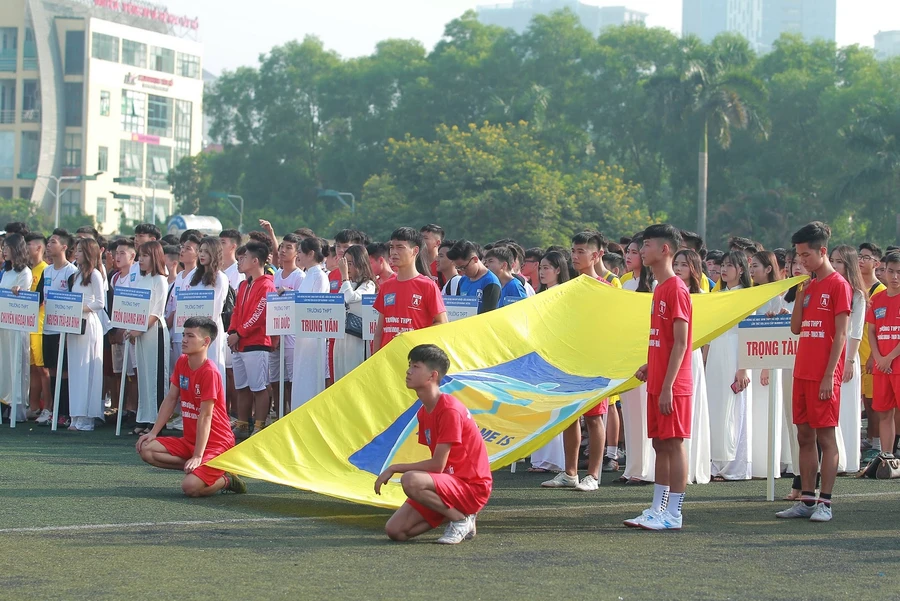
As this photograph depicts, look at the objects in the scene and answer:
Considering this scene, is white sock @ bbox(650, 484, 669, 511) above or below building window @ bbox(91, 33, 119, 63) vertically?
below

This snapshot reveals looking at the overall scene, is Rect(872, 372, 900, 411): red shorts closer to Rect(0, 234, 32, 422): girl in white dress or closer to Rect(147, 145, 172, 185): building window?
Rect(0, 234, 32, 422): girl in white dress

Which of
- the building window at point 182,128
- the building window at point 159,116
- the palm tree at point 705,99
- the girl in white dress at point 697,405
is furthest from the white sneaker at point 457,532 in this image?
the building window at point 182,128

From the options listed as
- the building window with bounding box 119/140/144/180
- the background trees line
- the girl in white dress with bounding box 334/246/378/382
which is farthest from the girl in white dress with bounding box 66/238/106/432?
the building window with bounding box 119/140/144/180

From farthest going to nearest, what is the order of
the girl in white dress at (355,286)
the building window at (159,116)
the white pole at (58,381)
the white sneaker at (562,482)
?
the building window at (159,116), the white pole at (58,381), the girl in white dress at (355,286), the white sneaker at (562,482)

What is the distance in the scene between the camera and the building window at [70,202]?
343ft

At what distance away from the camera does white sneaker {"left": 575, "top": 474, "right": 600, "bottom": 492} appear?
33.4ft

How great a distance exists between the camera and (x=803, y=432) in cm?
897

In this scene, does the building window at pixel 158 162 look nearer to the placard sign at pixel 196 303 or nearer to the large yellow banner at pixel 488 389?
the placard sign at pixel 196 303

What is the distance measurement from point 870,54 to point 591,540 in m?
64.1

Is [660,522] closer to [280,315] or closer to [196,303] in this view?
Result: [280,315]

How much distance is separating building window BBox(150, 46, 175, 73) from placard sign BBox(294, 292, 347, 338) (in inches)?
3986

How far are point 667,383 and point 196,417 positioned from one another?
368 centimetres

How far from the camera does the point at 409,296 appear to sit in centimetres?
1026

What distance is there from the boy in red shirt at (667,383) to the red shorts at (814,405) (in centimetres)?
90
